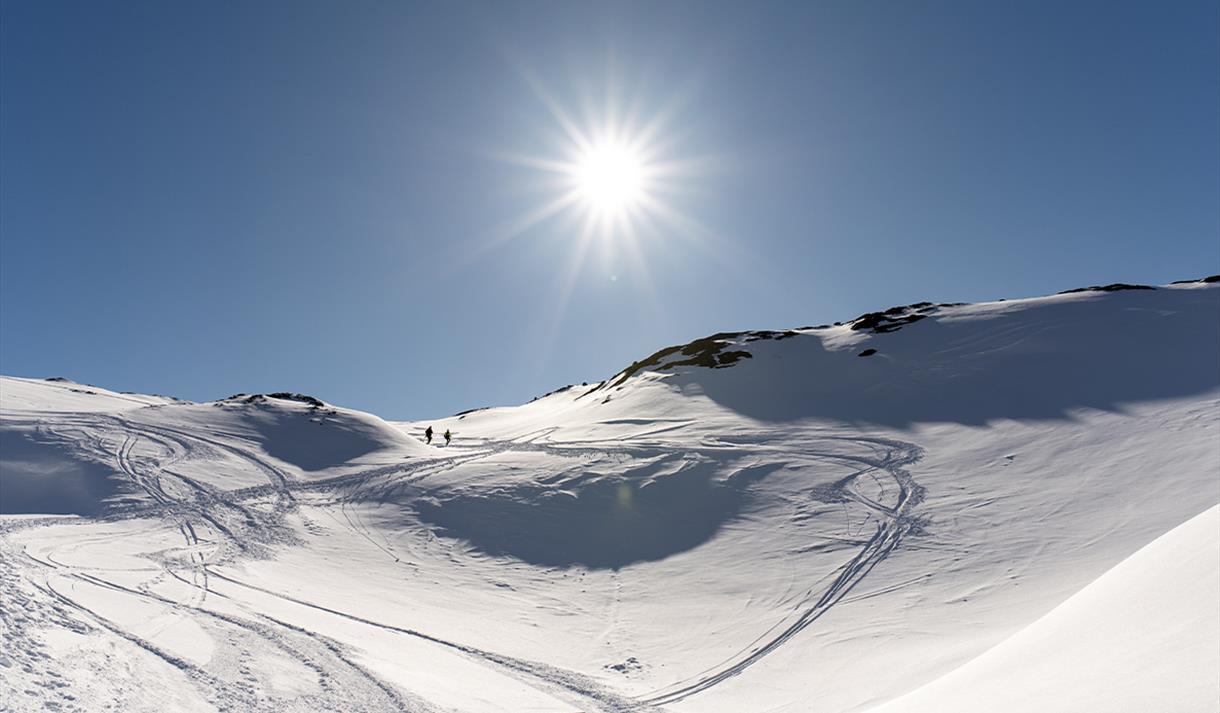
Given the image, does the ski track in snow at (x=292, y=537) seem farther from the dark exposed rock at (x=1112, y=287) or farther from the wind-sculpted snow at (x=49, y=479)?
the dark exposed rock at (x=1112, y=287)

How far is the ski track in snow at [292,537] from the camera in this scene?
9.34 m

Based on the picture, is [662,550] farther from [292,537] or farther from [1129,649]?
[1129,649]

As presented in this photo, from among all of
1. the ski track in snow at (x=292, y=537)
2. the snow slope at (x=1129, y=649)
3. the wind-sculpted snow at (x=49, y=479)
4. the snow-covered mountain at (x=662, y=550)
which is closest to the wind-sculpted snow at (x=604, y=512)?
the snow-covered mountain at (x=662, y=550)

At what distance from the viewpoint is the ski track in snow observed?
9.34 metres

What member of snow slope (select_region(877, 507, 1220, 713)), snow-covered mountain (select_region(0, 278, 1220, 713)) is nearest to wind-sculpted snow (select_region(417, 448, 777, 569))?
snow-covered mountain (select_region(0, 278, 1220, 713))

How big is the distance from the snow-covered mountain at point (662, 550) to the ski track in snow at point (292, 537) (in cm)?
11

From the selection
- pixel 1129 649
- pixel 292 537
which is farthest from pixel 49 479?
pixel 1129 649

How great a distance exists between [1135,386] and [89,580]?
124 feet

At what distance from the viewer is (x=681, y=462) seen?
82.3ft

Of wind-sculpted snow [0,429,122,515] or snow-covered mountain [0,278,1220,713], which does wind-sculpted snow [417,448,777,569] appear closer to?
snow-covered mountain [0,278,1220,713]

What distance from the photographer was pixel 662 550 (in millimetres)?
18391

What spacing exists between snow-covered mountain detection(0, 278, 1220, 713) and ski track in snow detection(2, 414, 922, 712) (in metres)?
0.11

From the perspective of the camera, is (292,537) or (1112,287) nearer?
(292,537)

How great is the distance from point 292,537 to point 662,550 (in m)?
11.5
